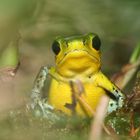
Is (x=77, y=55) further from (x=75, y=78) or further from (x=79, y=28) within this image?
(x=79, y=28)

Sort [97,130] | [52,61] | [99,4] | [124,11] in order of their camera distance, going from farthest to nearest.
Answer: [52,61]
[124,11]
[99,4]
[97,130]

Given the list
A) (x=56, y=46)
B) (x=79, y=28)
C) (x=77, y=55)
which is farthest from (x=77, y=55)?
(x=79, y=28)

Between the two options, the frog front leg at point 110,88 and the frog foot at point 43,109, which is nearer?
the frog foot at point 43,109

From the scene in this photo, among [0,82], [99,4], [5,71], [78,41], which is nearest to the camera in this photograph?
[0,82]

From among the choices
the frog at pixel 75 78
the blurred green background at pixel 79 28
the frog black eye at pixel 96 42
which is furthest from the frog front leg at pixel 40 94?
the frog black eye at pixel 96 42

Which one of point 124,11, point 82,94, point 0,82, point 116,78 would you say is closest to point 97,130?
point 0,82

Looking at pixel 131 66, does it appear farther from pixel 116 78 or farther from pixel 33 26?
pixel 33 26

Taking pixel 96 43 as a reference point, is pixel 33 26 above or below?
above

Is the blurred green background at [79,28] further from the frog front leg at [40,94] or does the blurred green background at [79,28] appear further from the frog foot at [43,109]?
the frog foot at [43,109]
